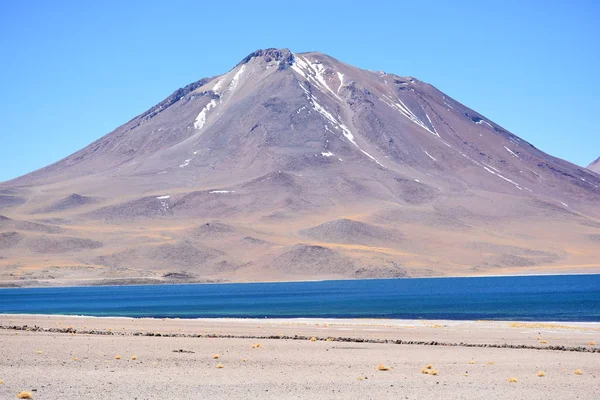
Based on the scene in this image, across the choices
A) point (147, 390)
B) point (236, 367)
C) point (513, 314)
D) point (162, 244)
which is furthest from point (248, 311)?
point (162, 244)

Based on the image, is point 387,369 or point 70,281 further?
point 70,281

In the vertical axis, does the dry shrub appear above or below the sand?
above

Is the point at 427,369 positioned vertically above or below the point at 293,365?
above

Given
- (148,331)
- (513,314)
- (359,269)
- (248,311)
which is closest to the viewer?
(148,331)

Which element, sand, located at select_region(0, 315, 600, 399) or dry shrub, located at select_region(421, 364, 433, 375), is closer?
sand, located at select_region(0, 315, 600, 399)

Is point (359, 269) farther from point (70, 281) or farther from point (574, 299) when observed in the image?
point (574, 299)

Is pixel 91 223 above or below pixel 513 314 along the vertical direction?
above

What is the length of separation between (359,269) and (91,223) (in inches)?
2756

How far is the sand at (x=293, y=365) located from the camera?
21.4 m

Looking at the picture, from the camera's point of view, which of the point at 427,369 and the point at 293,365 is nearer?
the point at 427,369

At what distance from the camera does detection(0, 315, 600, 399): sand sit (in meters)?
21.4

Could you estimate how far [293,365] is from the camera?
2692cm

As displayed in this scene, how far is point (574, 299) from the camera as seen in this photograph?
254 ft

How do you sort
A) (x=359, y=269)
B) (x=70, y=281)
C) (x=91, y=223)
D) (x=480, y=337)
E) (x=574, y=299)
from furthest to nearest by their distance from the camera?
(x=91, y=223) → (x=359, y=269) → (x=70, y=281) → (x=574, y=299) → (x=480, y=337)
